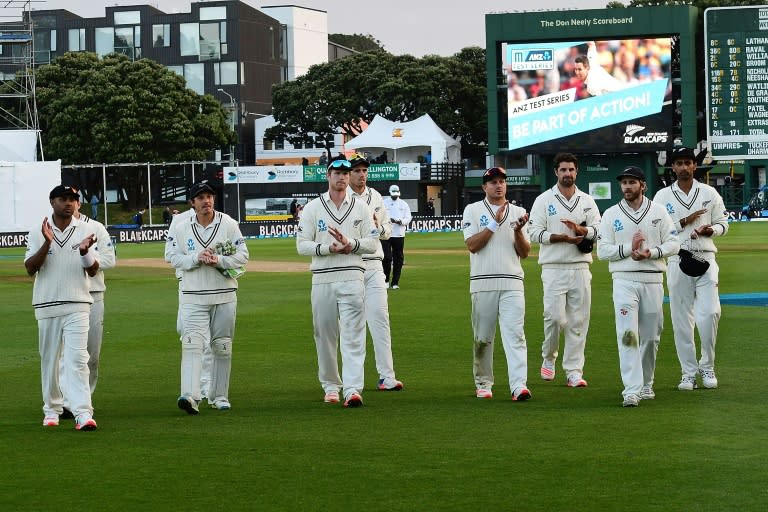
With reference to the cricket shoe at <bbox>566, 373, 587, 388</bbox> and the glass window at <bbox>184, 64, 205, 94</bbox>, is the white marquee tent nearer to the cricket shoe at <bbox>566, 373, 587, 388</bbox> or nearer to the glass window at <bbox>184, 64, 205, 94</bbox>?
the glass window at <bbox>184, 64, 205, 94</bbox>

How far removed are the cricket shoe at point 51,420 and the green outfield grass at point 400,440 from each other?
0.64ft

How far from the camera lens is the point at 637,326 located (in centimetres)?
1102

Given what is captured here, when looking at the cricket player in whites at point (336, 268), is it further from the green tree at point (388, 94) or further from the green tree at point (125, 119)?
the green tree at point (388, 94)

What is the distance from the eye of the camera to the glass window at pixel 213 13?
314 ft

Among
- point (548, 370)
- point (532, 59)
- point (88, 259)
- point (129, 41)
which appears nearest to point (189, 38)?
point (129, 41)

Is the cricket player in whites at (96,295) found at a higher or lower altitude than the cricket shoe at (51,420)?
higher

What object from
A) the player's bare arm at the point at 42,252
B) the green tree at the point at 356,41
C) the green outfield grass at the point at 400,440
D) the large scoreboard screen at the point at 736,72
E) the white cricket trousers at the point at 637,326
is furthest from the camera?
the green tree at the point at 356,41

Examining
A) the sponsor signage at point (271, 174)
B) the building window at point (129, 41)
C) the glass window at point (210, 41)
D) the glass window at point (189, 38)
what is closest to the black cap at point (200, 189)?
the sponsor signage at point (271, 174)

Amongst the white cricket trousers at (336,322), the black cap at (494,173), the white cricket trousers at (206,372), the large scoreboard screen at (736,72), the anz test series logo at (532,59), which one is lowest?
the white cricket trousers at (206,372)

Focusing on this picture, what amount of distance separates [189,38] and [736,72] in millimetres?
63189

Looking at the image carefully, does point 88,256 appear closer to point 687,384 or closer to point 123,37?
point 687,384

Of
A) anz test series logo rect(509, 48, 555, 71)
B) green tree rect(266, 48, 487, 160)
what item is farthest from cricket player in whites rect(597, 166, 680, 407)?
green tree rect(266, 48, 487, 160)

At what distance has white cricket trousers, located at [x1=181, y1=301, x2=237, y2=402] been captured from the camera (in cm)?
1098

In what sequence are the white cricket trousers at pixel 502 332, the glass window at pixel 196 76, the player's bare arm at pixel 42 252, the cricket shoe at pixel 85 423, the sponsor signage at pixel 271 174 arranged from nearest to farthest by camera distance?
the cricket shoe at pixel 85 423 → the player's bare arm at pixel 42 252 → the white cricket trousers at pixel 502 332 → the sponsor signage at pixel 271 174 → the glass window at pixel 196 76
